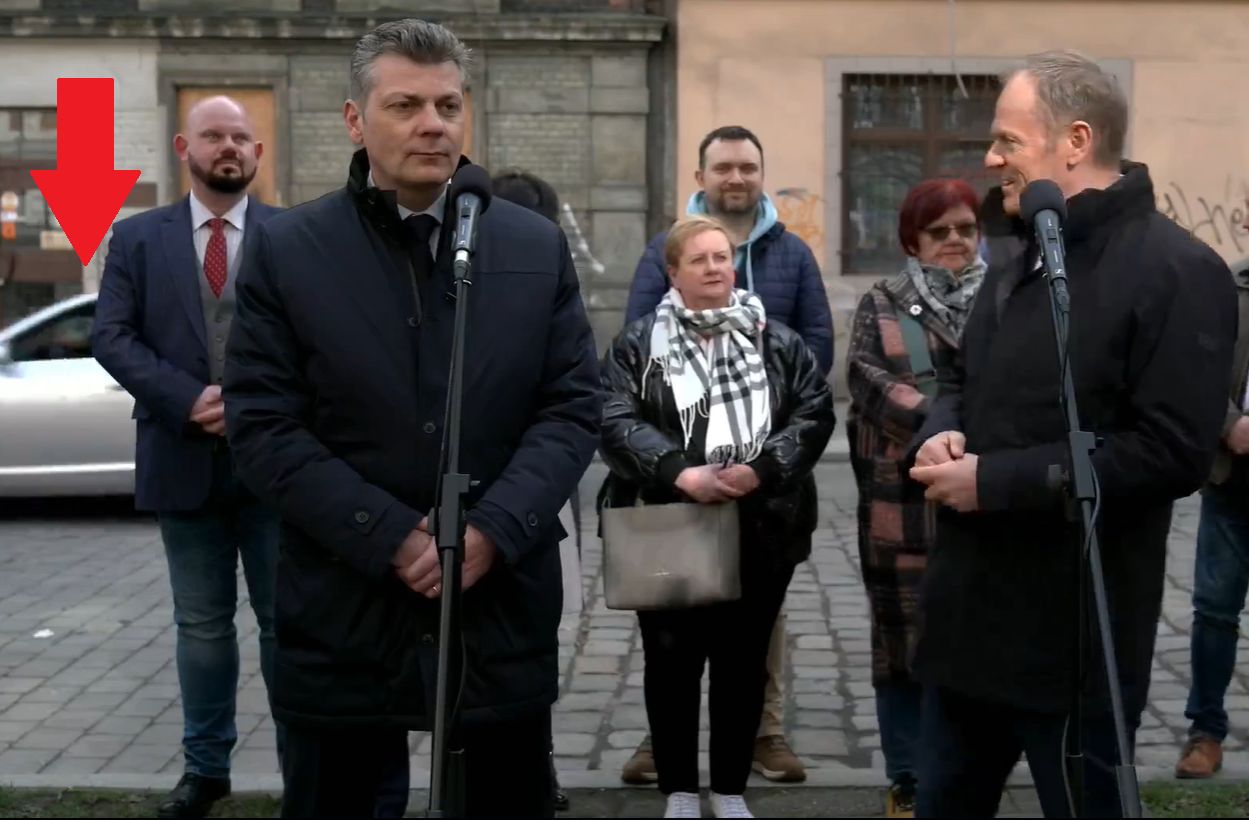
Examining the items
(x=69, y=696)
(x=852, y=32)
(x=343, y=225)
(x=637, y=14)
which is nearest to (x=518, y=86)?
(x=637, y=14)

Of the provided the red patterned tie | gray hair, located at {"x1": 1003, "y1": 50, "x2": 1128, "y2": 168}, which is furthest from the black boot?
gray hair, located at {"x1": 1003, "y1": 50, "x2": 1128, "y2": 168}

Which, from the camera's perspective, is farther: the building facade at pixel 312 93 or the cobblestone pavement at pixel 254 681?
the building facade at pixel 312 93

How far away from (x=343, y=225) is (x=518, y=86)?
53.9 feet

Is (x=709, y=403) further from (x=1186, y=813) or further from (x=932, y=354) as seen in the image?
(x=1186, y=813)

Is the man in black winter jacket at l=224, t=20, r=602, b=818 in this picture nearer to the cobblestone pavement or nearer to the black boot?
the black boot

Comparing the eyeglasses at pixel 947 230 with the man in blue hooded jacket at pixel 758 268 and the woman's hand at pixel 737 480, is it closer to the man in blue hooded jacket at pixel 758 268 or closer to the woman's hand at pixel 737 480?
the man in blue hooded jacket at pixel 758 268

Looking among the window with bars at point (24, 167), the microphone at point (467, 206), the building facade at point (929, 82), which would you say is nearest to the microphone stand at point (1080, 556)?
the microphone at point (467, 206)

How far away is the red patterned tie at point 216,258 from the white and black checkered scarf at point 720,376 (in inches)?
50.5

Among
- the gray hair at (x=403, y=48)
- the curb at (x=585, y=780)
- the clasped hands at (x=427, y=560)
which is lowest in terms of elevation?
the curb at (x=585, y=780)

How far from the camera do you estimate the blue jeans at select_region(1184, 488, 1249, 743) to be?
5.83m

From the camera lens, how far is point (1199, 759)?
5750 mm

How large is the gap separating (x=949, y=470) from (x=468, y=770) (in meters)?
1.17

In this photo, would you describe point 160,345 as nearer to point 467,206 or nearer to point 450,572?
point 467,206

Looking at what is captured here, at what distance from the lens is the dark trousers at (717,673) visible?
5297 millimetres
